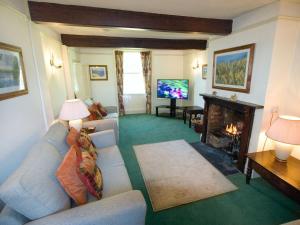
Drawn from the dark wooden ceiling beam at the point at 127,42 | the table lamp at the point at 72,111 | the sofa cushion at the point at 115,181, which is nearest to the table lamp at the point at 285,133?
the sofa cushion at the point at 115,181

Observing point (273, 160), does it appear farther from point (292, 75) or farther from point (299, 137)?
point (292, 75)

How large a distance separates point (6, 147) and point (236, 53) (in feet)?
10.4

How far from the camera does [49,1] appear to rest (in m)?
1.99

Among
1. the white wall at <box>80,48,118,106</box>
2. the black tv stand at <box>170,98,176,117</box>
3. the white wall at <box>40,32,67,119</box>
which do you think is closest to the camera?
the white wall at <box>40,32,67,119</box>

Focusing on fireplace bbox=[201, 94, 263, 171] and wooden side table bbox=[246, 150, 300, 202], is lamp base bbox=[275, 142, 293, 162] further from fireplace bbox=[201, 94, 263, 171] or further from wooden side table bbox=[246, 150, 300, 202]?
fireplace bbox=[201, 94, 263, 171]

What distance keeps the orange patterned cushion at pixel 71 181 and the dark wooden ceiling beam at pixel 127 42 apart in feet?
10.5

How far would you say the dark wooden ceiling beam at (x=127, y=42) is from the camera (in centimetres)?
373

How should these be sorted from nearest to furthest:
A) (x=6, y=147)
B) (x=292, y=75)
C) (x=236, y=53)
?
(x=6, y=147)
(x=292, y=75)
(x=236, y=53)

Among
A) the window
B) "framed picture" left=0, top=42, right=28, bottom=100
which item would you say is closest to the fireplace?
"framed picture" left=0, top=42, right=28, bottom=100

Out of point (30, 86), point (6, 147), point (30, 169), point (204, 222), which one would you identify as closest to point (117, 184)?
point (30, 169)


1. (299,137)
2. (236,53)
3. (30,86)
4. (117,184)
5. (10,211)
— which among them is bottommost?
(117,184)

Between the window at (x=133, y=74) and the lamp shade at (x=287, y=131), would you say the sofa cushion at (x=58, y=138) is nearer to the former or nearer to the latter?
the lamp shade at (x=287, y=131)

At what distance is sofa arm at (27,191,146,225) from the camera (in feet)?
3.58

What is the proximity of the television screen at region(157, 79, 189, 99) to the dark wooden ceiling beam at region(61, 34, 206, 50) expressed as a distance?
136cm
